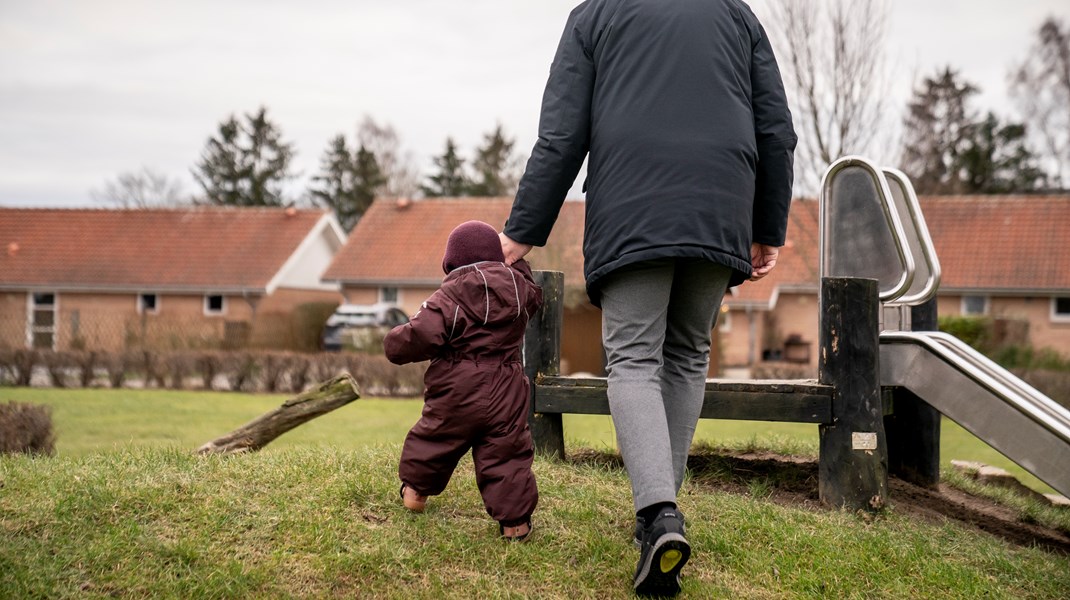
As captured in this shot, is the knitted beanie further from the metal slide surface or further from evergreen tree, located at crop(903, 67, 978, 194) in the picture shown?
evergreen tree, located at crop(903, 67, 978, 194)

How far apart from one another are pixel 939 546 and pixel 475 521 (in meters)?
1.82

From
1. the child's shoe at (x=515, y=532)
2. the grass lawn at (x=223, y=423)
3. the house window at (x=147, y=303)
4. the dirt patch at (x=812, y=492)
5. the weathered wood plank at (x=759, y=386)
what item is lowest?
the grass lawn at (x=223, y=423)

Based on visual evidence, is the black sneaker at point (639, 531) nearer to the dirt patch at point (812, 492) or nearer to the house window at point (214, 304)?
the dirt patch at point (812, 492)

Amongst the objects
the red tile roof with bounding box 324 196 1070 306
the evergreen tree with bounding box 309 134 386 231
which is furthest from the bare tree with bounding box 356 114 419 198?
the red tile roof with bounding box 324 196 1070 306

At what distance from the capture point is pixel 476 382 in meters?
3.31

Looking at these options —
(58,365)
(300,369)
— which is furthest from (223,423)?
(58,365)

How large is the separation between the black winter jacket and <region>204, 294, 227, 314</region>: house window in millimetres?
31656

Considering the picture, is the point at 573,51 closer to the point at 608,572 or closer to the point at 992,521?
the point at 608,572

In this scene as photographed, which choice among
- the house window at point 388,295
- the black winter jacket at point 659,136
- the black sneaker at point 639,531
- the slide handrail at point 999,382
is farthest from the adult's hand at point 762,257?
the house window at point 388,295

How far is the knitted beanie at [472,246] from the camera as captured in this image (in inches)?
133

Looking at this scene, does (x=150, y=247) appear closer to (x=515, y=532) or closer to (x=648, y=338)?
(x=515, y=532)

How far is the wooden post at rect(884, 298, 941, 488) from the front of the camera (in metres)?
5.39

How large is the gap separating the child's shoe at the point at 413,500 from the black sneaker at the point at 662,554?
97cm

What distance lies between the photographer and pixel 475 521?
11.4 feet
